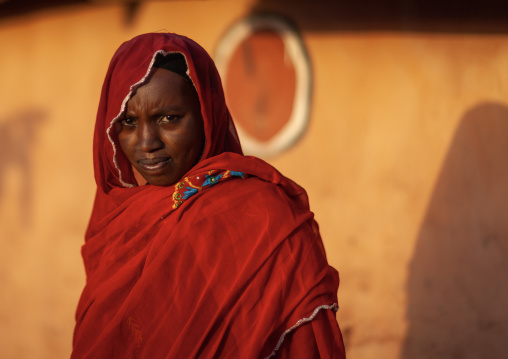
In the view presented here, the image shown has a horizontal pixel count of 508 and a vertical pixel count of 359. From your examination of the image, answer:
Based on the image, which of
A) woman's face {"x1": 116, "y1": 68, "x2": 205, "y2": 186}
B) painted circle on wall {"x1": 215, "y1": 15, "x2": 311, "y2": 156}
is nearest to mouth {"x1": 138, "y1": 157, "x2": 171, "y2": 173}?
woman's face {"x1": 116, "y1": 68, "x2": 205, "y2": 186}

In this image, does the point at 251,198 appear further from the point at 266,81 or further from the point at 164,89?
the point at 266,81

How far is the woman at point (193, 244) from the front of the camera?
1529mm

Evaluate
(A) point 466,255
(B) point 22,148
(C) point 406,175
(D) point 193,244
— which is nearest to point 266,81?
(C) point 406,175

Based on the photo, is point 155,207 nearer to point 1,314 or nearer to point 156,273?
point 156,273

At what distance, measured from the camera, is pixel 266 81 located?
3.47 m

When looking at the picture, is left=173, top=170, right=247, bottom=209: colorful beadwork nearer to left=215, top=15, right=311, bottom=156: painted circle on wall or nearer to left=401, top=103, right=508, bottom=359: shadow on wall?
left=215, top=15, right=311, bottom=156: painted circle on wall

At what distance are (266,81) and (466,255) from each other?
1.56 metres

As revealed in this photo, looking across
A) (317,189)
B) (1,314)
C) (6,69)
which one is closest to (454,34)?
(317,189)

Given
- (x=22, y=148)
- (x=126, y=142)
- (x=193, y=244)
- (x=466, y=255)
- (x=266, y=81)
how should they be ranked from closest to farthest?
(x=193, y=244)
(x=126, y=142)
(x=466, y=255)
(x=266, y=81)
(x=22, y=148)

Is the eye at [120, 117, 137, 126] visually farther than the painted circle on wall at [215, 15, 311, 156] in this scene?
No

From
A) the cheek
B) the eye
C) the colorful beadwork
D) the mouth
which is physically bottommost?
the colorful beadwork

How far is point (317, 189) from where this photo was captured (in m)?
3.45

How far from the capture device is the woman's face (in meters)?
1.64

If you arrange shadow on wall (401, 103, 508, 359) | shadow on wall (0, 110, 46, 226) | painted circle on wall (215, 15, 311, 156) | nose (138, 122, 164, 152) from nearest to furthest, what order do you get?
1. nose (138, 122, 164, 152)
2. shadow on wall (401, 103, 508, 359)
3. painted circle on wall (215, 15, 311, 156)
4. shadow on wall (0, 110, 46, 226)
